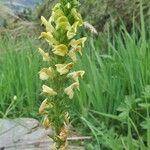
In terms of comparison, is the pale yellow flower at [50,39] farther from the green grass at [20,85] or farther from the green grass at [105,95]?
the green grass at [20,85]

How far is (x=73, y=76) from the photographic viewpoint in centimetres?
177

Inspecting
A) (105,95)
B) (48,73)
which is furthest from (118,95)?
(48,73)

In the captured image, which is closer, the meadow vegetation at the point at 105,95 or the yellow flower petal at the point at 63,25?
the yellow flower petal at the point at 63,25

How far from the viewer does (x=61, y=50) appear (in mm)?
1559

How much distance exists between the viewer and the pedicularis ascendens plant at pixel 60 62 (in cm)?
156

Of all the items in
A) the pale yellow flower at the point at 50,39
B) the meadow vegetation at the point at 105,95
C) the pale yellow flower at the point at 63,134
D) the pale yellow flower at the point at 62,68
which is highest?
the pale yellow flower at the point at 50,39

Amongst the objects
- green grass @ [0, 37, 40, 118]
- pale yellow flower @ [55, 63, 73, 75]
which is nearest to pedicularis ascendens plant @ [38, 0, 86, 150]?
pale yellow flower @ [55, 63, 73, 75]

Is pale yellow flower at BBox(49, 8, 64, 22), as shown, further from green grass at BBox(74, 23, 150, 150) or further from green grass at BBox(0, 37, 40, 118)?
Answer: green grass at BBox(0, 37, 40, 118)

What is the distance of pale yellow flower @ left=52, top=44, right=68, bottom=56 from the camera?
60.8 inches

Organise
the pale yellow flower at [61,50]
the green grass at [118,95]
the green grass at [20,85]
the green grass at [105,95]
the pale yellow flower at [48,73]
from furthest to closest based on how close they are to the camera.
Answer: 1. the green grass at [20,85]
2. the green grass at [118,95]
3. the green grass at [105,95]
4. the pale yellow flower at [48,73]
5. the pale yellow flower at [61,50]

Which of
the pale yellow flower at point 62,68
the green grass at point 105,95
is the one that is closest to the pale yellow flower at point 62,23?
the pale yellow flower at point 62,68

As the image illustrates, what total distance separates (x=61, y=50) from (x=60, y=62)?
0.07 metres

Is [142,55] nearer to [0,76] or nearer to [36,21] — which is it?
[0,76]

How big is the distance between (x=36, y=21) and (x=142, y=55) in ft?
14.0
